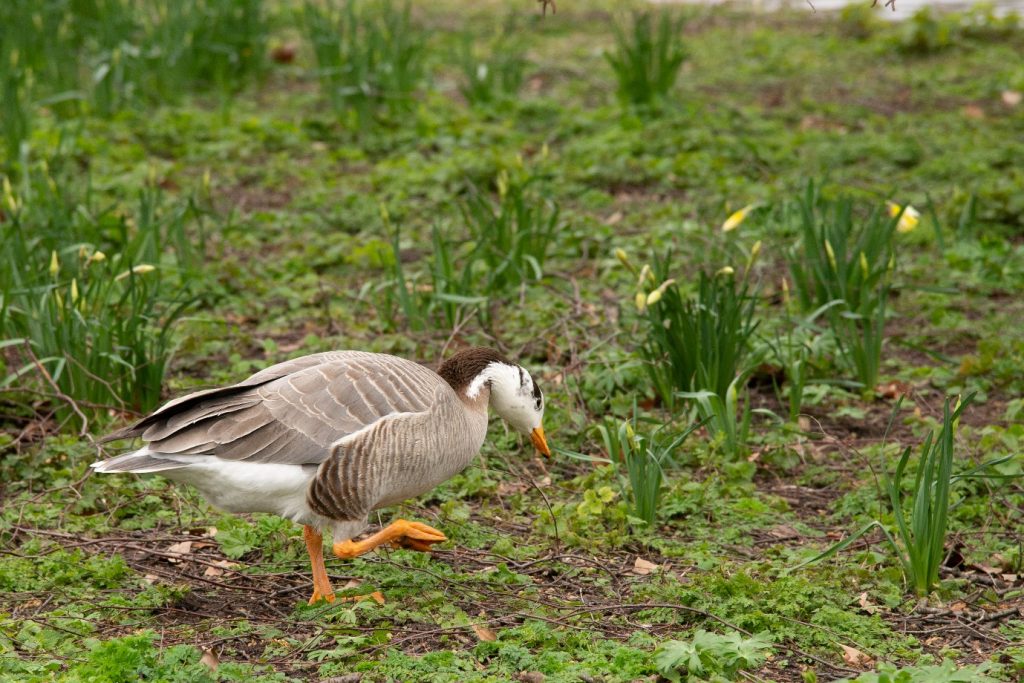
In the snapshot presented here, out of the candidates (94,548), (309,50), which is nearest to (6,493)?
(94,548)

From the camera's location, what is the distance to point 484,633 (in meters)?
4.10

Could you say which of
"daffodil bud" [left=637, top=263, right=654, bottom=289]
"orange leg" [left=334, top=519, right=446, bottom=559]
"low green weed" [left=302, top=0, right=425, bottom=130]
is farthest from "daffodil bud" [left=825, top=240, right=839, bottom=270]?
"low green weed" [left=302, top=0, right=425, bottom=130]

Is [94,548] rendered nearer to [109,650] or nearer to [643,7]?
[109,650]

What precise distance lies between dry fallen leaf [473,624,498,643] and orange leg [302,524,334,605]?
0.58 m

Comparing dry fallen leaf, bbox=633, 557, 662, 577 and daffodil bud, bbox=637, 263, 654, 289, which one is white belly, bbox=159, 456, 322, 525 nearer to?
dry fallen leaf, bbox=633, 557, 662, 577

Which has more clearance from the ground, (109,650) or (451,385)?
(451,385)

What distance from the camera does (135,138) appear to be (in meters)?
9.38

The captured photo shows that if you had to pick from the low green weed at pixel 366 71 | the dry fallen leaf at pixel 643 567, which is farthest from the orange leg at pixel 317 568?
the low green weed at pixel 366 71

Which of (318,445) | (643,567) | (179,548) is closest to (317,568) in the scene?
(318,445)

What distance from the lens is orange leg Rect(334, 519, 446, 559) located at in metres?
4.45

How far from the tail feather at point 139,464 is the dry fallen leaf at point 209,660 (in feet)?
2.13

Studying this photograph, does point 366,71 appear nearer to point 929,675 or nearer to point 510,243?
point 510,243

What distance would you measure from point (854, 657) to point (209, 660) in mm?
2064

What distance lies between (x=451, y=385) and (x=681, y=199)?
4167 millimetres
